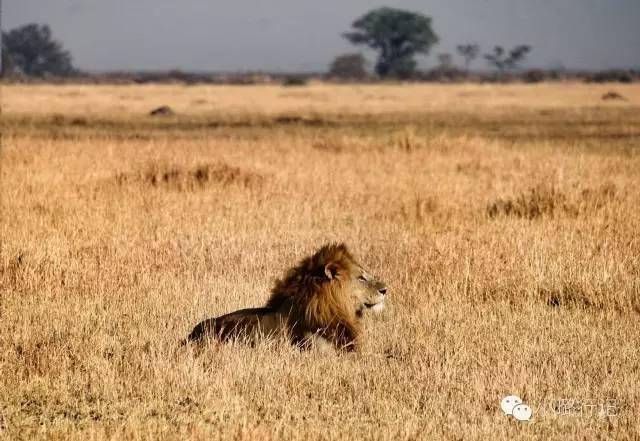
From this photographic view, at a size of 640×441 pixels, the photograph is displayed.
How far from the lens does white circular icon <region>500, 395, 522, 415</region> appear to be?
4.76 meters

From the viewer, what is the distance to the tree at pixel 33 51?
395 ft

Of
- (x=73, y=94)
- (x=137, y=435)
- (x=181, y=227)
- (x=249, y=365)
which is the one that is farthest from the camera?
(x=73, y=94)

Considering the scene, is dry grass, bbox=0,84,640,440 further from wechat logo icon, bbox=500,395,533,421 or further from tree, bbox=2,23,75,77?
tree, bbox=2,23,75,77

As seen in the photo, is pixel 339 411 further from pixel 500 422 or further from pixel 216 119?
pixel 216 119

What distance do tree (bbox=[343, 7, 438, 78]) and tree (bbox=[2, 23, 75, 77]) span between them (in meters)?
37.7

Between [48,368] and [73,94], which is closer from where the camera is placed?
[48,368]

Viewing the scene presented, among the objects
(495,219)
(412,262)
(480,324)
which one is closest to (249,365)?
(480,324)

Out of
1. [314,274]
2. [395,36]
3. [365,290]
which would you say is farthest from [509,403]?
[395,36]

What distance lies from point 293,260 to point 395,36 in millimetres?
110833

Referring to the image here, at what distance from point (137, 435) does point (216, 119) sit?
90.9 ft

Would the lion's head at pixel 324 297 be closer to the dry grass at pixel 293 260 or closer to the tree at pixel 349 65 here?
the dry grass at pixel 293 260

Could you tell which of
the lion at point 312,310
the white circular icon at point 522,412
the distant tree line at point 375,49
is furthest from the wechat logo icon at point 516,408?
the distant tree line at point 375,49

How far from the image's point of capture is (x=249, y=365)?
17.1 ft

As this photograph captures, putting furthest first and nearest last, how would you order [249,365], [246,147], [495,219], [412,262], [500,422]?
[246,147] < [495,219] < [412,262] < [249,365] < [500,422]
